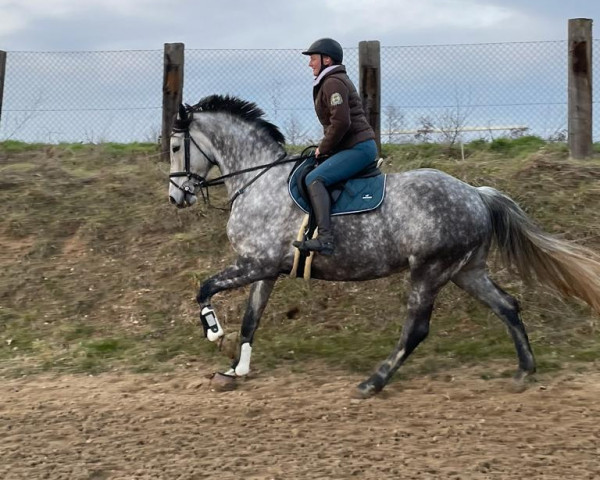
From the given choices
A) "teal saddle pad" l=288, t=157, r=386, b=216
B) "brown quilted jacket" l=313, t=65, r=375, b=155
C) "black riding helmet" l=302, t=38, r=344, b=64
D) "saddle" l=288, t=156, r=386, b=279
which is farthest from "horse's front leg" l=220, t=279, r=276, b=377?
"black riding helmet" l=302, t=38, r=344, b=64

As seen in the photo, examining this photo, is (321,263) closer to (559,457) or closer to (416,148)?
(559,457)

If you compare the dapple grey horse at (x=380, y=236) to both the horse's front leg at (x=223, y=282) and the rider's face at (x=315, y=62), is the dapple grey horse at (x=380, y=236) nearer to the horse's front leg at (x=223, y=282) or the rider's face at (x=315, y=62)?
the horse's front leg at (x=223, y=282)

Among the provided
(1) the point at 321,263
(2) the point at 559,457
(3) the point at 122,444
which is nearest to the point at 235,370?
(1) the point at 321,263

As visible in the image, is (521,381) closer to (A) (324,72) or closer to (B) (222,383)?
(B) (222,383)

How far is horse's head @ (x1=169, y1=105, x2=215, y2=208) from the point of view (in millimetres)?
7219

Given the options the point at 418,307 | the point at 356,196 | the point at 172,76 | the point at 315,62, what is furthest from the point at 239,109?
the point at 172,76

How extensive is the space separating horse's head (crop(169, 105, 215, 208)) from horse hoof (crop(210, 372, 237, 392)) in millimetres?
1492

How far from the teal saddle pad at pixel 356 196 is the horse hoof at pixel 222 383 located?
1.53 metres

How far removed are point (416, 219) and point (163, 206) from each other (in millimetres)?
5304

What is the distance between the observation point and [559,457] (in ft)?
16.8

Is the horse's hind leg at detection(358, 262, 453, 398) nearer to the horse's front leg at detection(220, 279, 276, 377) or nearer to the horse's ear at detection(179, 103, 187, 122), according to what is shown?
the horse's front leg at detection(220, 279, 276, 377)

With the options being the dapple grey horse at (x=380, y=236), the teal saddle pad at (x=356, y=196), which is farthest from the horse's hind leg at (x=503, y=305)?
the teal saddle pad at (x=356, y=196)

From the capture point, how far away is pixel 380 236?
6836 mm

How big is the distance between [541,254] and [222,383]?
2899 millimetres
